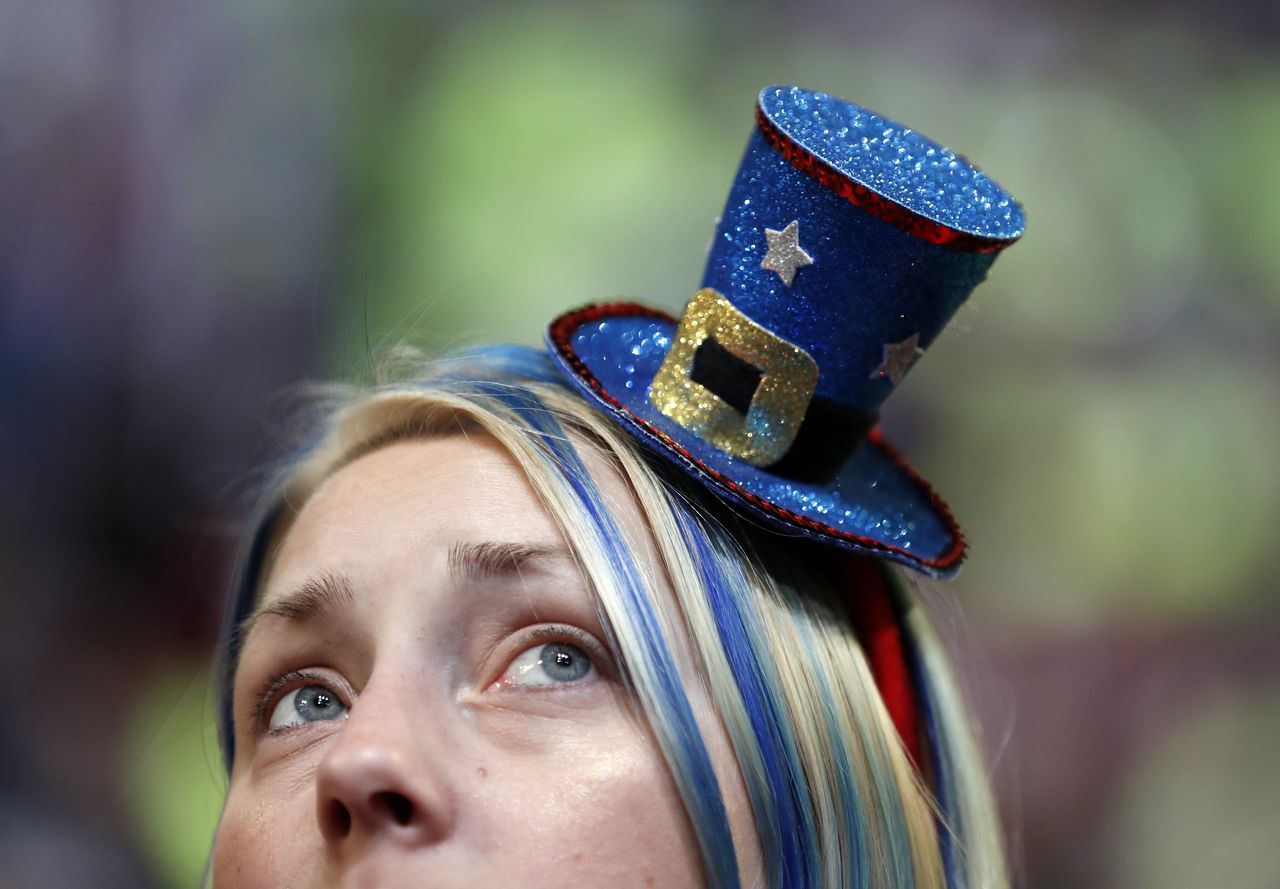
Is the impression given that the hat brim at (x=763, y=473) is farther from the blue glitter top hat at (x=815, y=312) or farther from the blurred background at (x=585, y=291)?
the blurred background at (x=585, y=291)

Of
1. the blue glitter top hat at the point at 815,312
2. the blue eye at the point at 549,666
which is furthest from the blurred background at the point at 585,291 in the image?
the blue eye at the point at 549,666

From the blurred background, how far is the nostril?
4.12 feet

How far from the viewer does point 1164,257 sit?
79.1 inches

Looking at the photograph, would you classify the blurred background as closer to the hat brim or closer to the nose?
the hat brim

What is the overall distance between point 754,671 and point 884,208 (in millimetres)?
350

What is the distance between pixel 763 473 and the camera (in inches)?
36.1

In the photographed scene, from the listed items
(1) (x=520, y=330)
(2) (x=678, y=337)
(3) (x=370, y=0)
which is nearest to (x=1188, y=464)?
(1) (x=520, y=330)

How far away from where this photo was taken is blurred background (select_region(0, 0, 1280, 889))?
191cm

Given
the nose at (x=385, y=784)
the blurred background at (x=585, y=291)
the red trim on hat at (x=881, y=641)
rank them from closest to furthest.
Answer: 1. the nose at (x=385, y=784)
2. the red trim on hat at (x=881, y=641)
3. the blurred background at (x=585, y=291)

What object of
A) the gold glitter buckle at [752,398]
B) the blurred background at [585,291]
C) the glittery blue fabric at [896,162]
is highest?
the glittery blue fabric at [896,162]

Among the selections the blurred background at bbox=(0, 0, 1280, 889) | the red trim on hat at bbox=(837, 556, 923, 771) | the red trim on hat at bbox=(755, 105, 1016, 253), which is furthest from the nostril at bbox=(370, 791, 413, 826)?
the blurred background at bbox=(0, 0, 1280, 889)

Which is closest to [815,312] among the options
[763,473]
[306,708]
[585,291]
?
[763,473]

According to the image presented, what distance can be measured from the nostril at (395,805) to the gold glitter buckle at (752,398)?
35 centimetres

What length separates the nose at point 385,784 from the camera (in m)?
0.76
